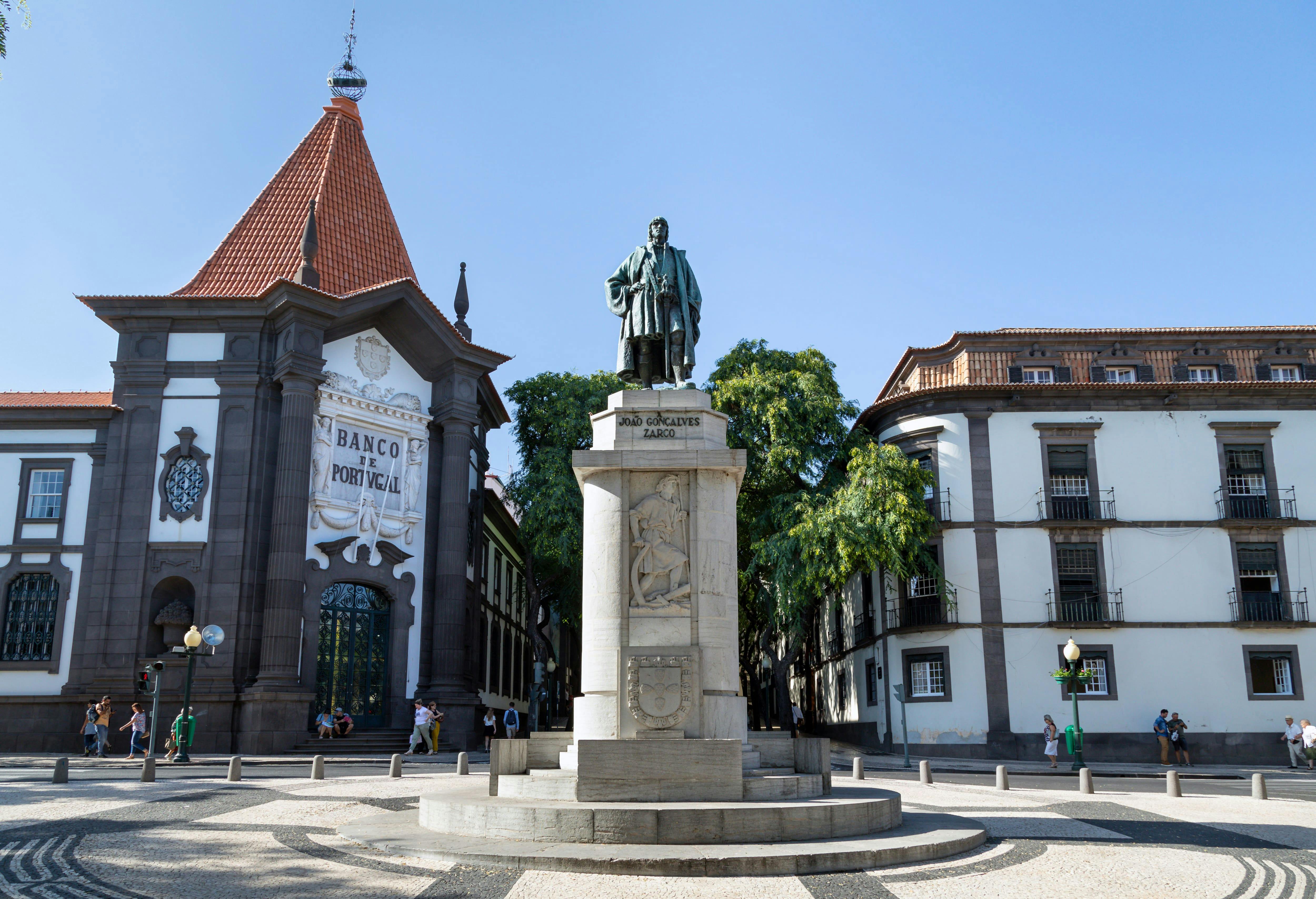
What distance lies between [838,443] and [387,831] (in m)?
25.4

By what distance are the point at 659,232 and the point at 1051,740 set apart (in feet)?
64.5

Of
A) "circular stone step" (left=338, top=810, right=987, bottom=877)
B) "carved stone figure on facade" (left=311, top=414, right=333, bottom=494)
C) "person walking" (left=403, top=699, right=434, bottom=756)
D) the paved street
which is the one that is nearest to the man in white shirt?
the paved street

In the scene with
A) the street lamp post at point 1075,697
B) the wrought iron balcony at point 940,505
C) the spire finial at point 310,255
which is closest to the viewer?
the street lamp post at point 1075,697

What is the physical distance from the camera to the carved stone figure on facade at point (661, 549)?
442 inches

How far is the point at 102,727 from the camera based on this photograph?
86.2 ft

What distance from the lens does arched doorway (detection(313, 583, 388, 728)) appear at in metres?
29.2

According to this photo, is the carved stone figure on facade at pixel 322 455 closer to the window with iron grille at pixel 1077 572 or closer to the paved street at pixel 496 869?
the paved street at pixel 496 869

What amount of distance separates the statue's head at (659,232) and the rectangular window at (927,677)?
74.9 ft

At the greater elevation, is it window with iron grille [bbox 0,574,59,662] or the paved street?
window with iron grille [bbox 0,574,59,662]

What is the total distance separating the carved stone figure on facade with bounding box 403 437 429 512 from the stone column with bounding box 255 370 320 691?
3256 millimetres

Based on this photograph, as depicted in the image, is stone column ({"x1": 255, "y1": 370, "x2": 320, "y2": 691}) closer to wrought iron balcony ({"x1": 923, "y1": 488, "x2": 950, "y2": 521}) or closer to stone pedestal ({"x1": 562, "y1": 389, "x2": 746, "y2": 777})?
stone pedestal ({"x1": 562, "y1": 389, "x2": 746, "y2": 777})

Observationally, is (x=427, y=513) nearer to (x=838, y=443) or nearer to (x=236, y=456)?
(x=236, y=456)

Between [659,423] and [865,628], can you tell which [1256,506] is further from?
[659,423]

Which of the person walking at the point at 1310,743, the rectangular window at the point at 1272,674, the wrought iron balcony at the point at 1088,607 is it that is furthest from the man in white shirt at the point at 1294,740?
the wrought iron balcony at the point at 1088,607
